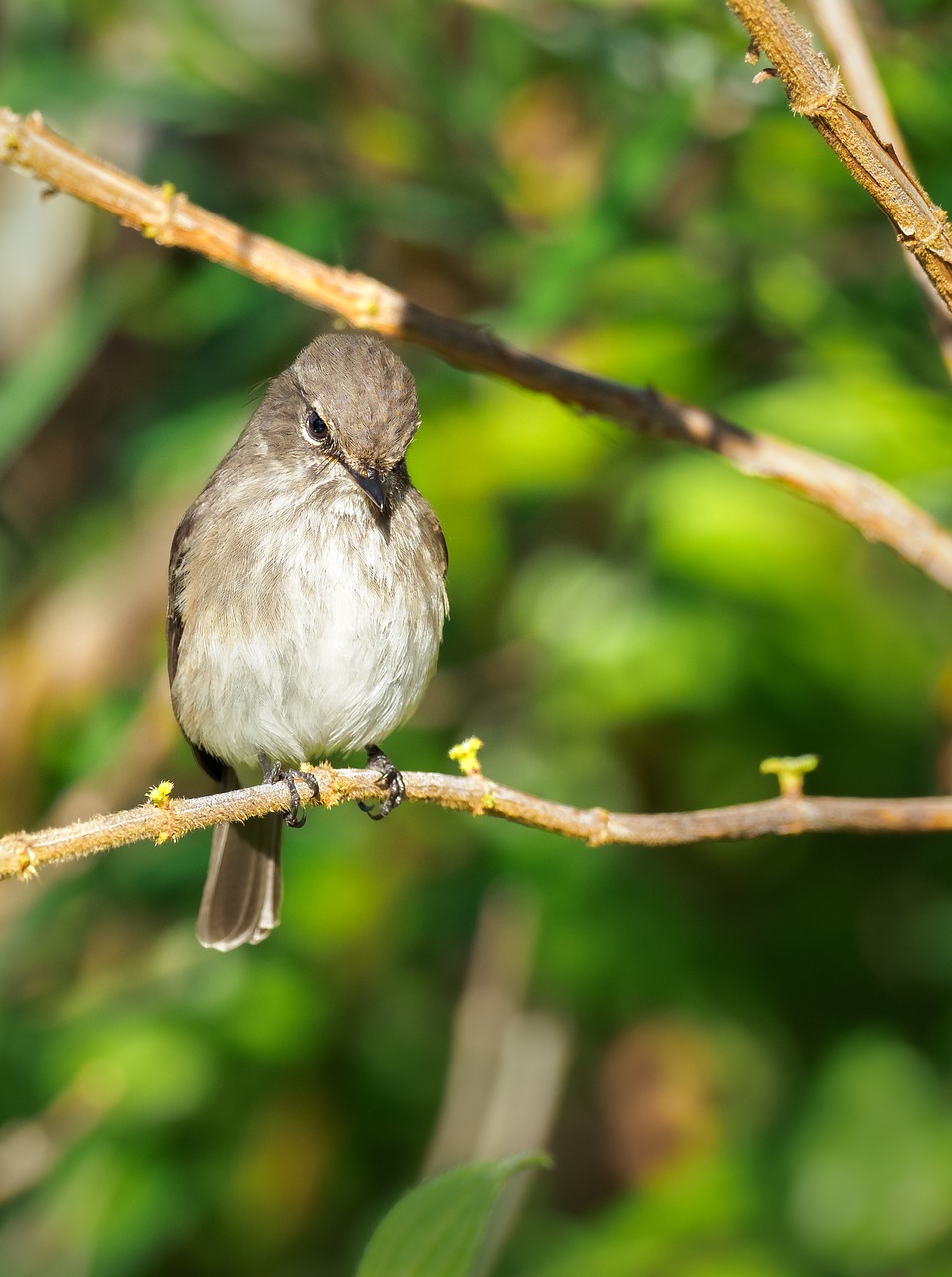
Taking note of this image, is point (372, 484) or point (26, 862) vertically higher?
point (372, 484)

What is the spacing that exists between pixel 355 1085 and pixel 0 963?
161cm

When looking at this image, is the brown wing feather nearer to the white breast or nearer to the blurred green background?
the white breast

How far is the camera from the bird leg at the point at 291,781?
2931 mm

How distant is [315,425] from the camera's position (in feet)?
12.3

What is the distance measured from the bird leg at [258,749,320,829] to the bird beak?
654 millimetres

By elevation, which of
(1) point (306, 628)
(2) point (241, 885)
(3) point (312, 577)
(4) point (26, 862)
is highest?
(3) point (312, 577)

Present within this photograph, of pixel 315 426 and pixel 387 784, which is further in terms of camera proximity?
pixel 315 426

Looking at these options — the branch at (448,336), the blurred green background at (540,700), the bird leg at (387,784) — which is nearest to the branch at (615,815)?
the bird leg at (387,784)

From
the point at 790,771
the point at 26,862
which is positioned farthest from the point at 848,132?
the point at 26,862

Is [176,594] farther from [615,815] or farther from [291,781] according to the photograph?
[615,815]

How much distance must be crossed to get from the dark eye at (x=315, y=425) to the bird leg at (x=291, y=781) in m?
0.84

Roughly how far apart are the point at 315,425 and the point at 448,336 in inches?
43.6

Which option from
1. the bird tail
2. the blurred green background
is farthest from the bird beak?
the bird tail

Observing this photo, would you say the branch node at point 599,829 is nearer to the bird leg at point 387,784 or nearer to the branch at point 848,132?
the bird leg at point 387,784
